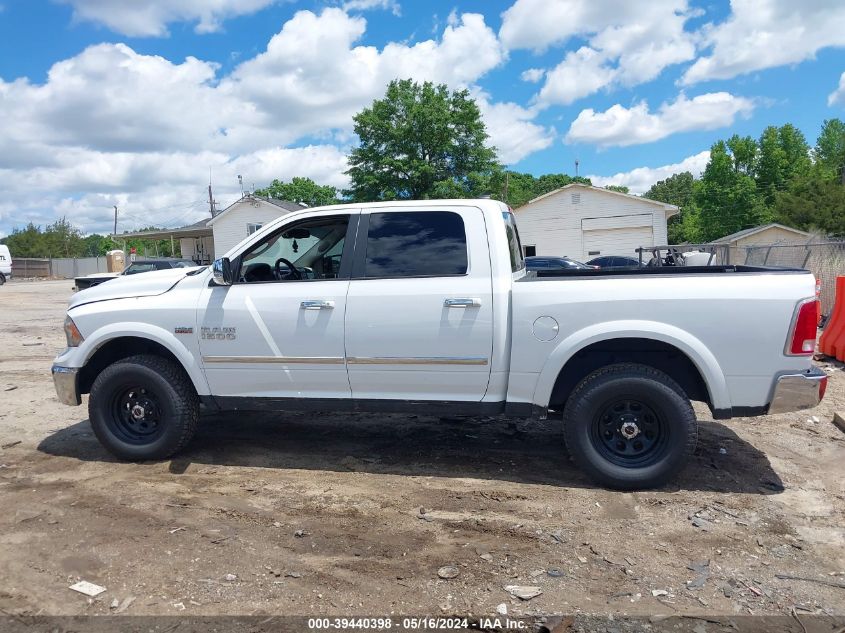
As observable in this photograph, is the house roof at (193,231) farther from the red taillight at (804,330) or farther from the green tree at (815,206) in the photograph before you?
the red taillight at (804,330)

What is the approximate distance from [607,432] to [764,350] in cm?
117

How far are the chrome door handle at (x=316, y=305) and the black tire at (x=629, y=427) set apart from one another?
6.19 feet

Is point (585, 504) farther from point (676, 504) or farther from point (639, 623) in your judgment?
point (639, 623)

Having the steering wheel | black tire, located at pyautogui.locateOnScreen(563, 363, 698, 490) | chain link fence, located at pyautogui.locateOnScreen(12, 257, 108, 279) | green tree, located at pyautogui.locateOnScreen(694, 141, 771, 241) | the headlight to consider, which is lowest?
black tire, located at pyautogui.locateOnScreen(563, 363, 698, 490)

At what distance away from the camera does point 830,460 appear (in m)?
5.20

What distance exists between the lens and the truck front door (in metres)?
4.79

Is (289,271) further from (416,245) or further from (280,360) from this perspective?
(416,245)

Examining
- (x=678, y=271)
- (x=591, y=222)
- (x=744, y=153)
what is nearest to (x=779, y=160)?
(x=744, y=153)

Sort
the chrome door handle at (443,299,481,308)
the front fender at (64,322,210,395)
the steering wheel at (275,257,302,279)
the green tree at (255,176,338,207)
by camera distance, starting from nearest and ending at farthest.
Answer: the chrome door handle at (443,299,481,308) → the front fender at (64,322,210,395) → the steering wheel at (275,257,302,279) → the green tree at (255,176,338,207)

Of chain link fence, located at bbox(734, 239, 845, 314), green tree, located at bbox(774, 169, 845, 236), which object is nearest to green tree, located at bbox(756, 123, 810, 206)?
green tree, located at bbox(774, 169, 845, 236)

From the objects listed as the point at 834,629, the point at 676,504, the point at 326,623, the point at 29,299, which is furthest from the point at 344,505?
the point at 29,299

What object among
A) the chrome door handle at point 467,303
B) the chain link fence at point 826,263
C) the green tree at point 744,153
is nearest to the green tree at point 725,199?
the green tree at point 744,153

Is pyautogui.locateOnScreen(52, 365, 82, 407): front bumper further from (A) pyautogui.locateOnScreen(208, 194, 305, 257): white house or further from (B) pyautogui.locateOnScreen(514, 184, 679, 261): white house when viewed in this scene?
(A) pyautogui.locateOnScreen(208, 194, 305, 257): white house

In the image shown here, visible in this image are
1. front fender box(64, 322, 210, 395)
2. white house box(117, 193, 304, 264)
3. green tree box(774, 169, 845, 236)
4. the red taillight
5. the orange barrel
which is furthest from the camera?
white house box(117, 193, 304, 264)
